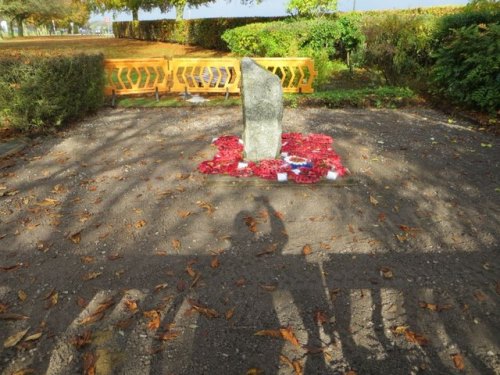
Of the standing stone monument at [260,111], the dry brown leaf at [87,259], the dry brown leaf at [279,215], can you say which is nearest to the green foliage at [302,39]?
the standing stone monument at [260,111]

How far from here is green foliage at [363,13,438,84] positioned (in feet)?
36.1

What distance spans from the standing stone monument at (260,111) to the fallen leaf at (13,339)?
153 inches

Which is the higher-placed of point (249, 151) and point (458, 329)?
point (249, 151)

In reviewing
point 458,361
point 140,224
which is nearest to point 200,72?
point 140,224

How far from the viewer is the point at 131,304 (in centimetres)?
323

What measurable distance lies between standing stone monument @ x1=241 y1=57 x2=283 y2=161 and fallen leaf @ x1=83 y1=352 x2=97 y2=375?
3828mm

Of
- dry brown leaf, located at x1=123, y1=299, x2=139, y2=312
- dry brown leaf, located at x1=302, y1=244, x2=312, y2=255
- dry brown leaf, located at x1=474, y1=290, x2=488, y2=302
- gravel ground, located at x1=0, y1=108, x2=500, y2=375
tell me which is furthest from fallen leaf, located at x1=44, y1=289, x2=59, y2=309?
dry brown leaf, located at x1=474, y1=290, x2=488, y2=302

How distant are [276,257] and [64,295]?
203cm

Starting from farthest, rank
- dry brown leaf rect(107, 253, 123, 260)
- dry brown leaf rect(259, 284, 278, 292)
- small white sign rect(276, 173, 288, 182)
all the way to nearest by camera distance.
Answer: small white sign rect(276, 173, 288, 182) → dry brown leaf rect(107, 253, 123, 260) → dry brown leaf rect(259, 284, 278, 292)

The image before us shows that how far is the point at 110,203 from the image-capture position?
196 inches

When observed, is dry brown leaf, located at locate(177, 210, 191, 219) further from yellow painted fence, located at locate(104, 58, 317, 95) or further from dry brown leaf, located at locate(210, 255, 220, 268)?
yellow painted fence, located at locate(104, 58, 317, 95)

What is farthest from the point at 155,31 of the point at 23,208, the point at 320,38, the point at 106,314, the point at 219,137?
the point at 106,314

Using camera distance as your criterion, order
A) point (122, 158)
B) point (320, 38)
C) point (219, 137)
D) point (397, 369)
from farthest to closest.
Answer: point (320, 38) → point (219, 137) → point (122, 158) → point (397, 369)

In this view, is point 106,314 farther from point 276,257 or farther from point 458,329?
point 458,329
